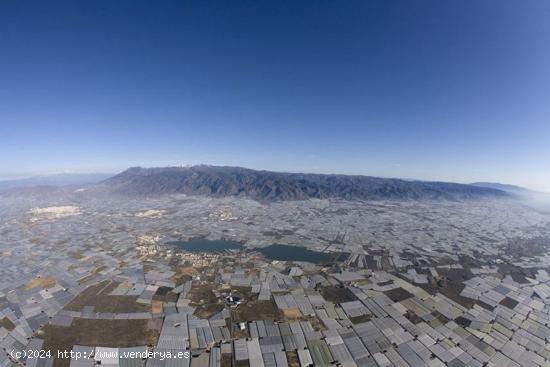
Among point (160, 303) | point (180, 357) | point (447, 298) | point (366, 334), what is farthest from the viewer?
point (447, 298)

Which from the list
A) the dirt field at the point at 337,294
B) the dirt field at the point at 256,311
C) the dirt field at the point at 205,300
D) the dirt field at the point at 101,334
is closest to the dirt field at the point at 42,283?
the dirt field at the point at 101,334

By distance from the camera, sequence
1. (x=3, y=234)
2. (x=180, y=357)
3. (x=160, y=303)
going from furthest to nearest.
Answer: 1. (x=3, y=234)
2. (x=160, y=303)
3. (x=180, y=357)

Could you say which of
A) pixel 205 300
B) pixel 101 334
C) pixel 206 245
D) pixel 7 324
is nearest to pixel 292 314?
pixel 205 300

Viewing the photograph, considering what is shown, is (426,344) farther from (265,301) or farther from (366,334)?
(265,301)

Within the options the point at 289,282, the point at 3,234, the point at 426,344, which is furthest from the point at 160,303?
the point at 3,234

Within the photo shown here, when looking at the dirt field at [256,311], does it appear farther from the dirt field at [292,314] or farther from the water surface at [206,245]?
the water surface at [206,245]
